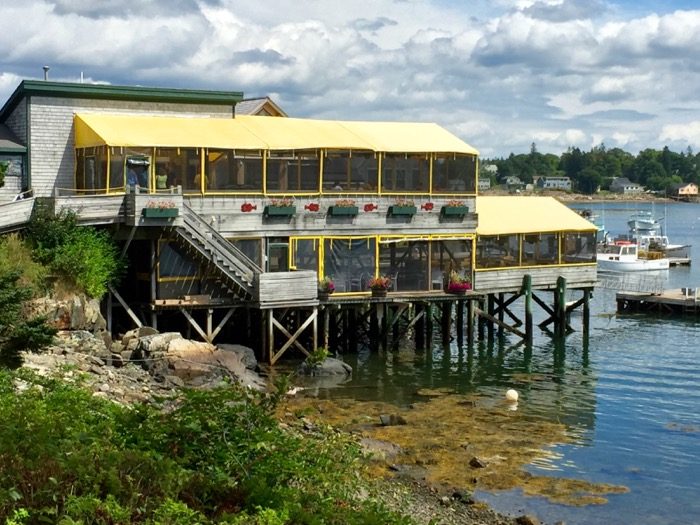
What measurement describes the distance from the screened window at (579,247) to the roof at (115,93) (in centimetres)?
1698

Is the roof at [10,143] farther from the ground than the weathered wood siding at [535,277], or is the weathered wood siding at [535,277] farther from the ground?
the roof at [10,143]

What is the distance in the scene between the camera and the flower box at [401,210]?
4481cm

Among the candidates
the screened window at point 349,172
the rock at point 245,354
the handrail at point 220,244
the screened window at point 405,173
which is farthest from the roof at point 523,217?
the rock at point 245,354

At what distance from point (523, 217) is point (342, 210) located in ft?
36.8

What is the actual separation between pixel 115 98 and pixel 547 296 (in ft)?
148

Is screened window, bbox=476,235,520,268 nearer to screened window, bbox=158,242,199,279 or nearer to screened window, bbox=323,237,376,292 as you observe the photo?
screened window, bbox=323,237,376,292

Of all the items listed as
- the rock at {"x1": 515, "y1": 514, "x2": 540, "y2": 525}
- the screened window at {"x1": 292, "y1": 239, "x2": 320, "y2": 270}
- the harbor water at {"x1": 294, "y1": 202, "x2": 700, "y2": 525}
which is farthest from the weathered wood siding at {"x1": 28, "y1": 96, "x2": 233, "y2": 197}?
the rock at {"x1": 515, "y1": 514, "x2": 540, "y2": 525}

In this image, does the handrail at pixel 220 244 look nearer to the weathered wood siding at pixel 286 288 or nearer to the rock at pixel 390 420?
the weathered wood siding at pixel 286 288

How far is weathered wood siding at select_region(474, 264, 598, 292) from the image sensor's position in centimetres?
4825

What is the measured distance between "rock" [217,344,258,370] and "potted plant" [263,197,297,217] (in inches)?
206

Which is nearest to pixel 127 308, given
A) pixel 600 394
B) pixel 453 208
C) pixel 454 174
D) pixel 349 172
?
pixel 349 172

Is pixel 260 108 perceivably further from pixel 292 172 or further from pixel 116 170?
pixel 116 170

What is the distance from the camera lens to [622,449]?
32438 millimetres

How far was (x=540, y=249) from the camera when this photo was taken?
167 feet
